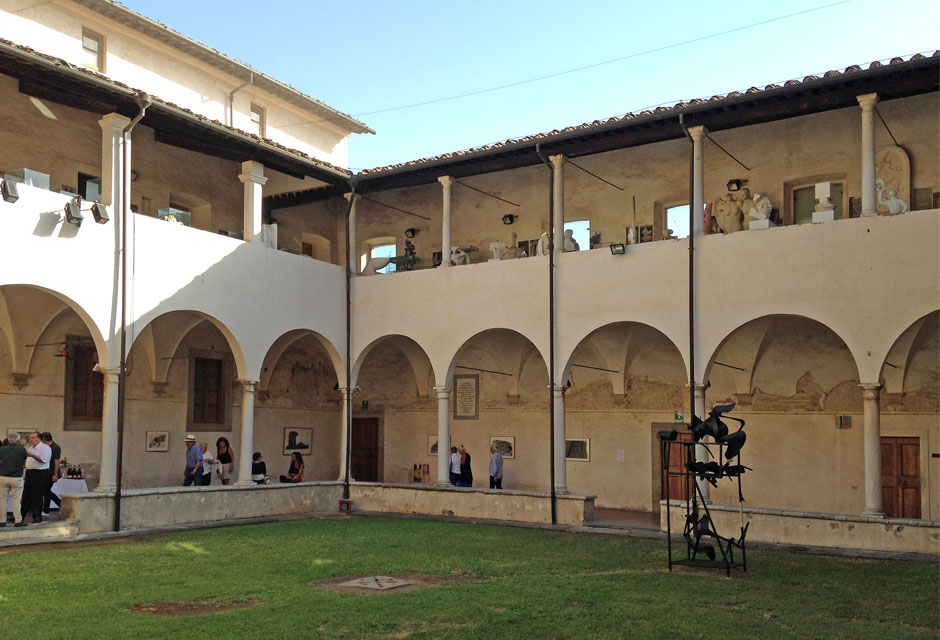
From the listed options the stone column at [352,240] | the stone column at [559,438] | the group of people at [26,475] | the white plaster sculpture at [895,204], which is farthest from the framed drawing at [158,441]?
the white plaster sculpture at [895,204]

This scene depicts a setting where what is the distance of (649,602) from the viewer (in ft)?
29.3

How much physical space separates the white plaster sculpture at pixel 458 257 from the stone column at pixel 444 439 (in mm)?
2757

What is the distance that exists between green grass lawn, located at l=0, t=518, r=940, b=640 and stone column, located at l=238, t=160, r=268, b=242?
6.41 m

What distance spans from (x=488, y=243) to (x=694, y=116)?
6378mm

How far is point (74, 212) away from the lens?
45.9 ft

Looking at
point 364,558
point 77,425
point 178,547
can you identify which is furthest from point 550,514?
point 77,425

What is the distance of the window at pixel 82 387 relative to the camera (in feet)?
57.3

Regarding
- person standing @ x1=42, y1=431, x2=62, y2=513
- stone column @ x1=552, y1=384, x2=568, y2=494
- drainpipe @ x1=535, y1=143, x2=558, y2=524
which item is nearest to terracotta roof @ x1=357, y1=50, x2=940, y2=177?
drainpipe @ x1=535, y1=143, x2=558, y2=524

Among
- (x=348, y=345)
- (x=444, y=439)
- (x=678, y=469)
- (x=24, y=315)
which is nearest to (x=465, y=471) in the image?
(x=444, y=439)

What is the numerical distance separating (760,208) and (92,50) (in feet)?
47.0

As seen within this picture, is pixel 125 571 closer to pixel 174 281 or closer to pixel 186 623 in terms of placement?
pixel 186 623

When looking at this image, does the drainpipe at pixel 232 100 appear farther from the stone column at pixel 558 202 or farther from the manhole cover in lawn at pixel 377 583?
the manhole cover in lawn at pixel 377 583

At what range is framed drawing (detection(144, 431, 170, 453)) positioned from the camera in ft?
61.9

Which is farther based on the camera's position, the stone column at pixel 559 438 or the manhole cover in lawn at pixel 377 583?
the stone column at pixel 559 438
